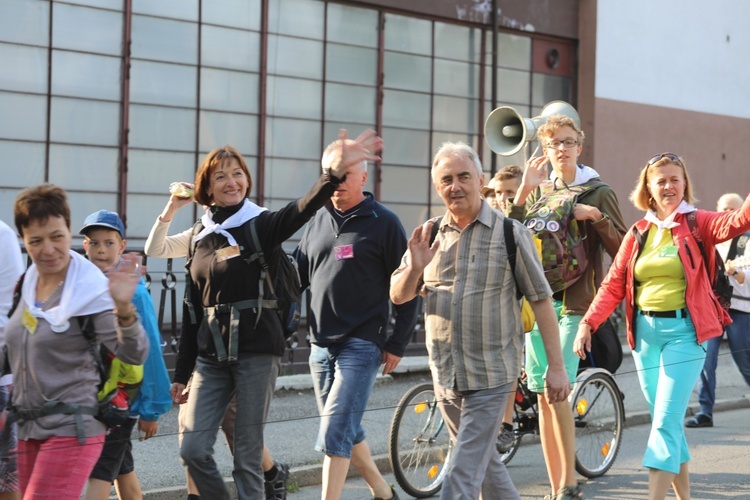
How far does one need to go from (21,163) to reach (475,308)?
24.5 ft

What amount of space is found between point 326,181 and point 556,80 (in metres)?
11.8

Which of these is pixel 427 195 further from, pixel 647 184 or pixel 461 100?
pixel 647 184

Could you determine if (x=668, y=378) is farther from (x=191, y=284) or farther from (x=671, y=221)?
(x=191, y=284)

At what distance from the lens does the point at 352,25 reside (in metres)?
13.9

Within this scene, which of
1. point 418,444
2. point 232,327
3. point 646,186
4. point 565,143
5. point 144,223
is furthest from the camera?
point 144,223

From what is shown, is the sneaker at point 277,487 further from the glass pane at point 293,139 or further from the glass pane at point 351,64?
the glass pane at point 351,64

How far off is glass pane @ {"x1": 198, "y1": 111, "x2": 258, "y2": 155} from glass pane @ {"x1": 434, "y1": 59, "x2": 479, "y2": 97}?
294cm

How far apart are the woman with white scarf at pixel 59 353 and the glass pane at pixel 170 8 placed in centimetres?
801

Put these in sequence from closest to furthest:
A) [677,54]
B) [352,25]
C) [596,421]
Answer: [596,421]
[352,25]
[677,54]

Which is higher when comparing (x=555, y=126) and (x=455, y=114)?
(x=455, y=114)

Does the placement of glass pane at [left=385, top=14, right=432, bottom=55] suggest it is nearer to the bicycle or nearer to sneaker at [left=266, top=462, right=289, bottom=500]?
the bicycle

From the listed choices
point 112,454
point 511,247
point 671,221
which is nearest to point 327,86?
point 671,221

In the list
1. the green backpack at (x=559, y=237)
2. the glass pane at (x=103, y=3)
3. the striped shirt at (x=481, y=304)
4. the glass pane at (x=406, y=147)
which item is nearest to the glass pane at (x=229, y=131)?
the glass pane at (x=103, y=3)

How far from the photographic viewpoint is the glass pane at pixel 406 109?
47.2ft
